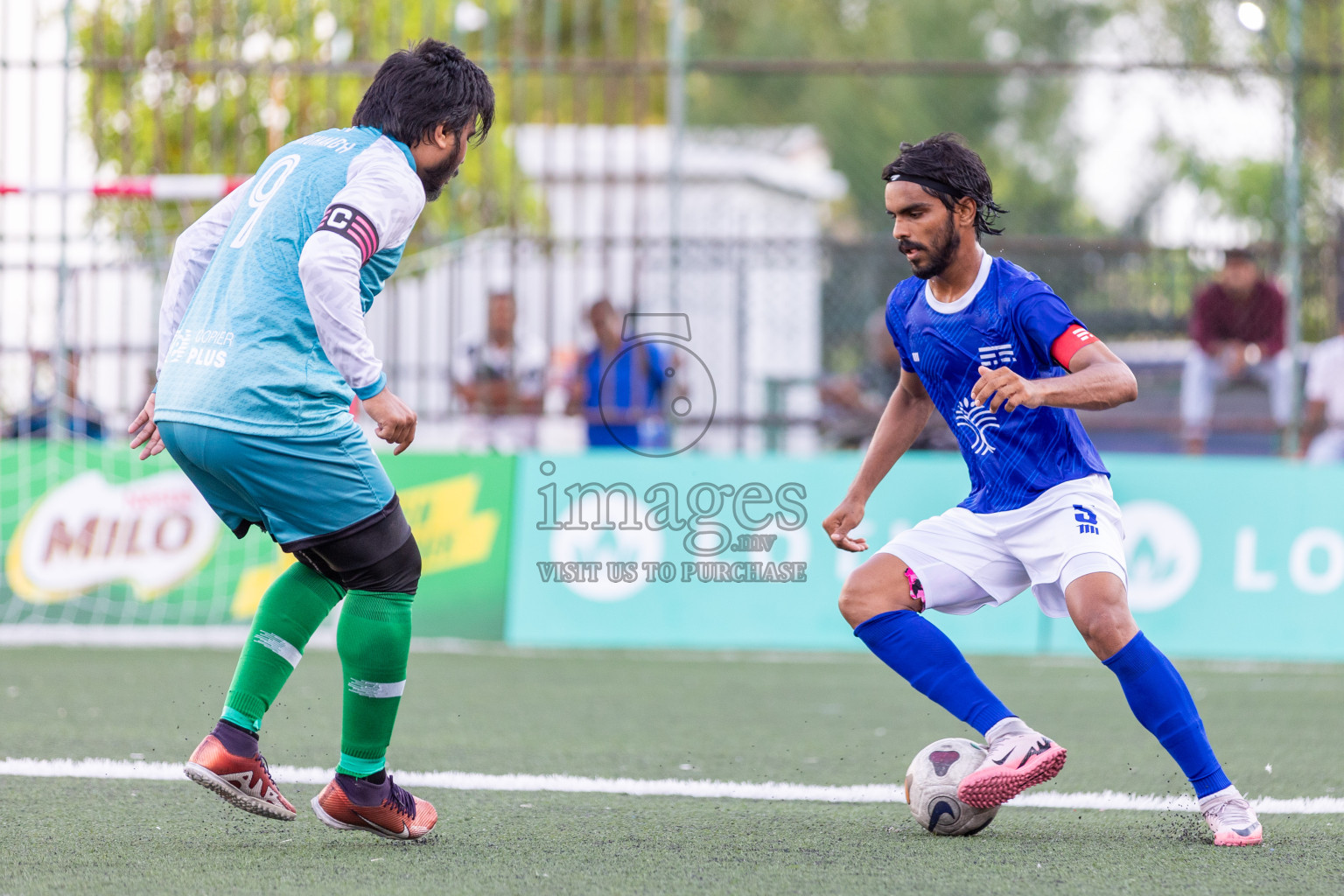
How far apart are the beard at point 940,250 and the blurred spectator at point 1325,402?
7.01 metres

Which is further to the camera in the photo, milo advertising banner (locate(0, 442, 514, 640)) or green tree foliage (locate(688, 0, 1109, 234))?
green tree foliage (locate(688, 0, 1109, 234))

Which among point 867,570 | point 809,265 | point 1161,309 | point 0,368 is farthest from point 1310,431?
point 0,368

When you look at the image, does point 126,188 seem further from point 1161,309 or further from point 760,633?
point 1161,309

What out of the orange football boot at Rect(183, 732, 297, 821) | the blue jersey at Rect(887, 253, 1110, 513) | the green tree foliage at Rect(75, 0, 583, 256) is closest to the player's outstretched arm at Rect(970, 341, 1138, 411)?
the blue jersey at Rect(887, 253, 1110, 513)

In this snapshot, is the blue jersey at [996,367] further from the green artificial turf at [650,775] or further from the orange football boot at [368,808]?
the orange football boot at [368,808]

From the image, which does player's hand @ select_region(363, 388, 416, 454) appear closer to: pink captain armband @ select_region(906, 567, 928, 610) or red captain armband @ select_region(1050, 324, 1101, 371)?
pink captain armband @ select_region(906, 567, 928, 610)

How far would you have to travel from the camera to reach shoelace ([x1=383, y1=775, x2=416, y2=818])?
3.96m

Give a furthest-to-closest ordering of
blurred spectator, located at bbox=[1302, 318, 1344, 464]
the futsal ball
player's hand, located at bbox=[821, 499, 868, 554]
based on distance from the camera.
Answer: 1. blurred spectator, located at bbox=[1302, 318, 1344, 464]
2. player's hand, located at bbox=[821, 499, 868, 554]
3. the futsal ball

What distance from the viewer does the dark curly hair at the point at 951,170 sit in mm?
4348

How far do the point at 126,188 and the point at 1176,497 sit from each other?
6.40m

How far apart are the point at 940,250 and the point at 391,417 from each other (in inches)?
64.9

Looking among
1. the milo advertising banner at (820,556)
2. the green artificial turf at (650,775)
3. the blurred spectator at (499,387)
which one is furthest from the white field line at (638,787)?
the blurred spectator at (499,387)

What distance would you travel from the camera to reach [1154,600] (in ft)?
30.4

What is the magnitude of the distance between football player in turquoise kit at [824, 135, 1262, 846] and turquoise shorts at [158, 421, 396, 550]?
57.7 inches
